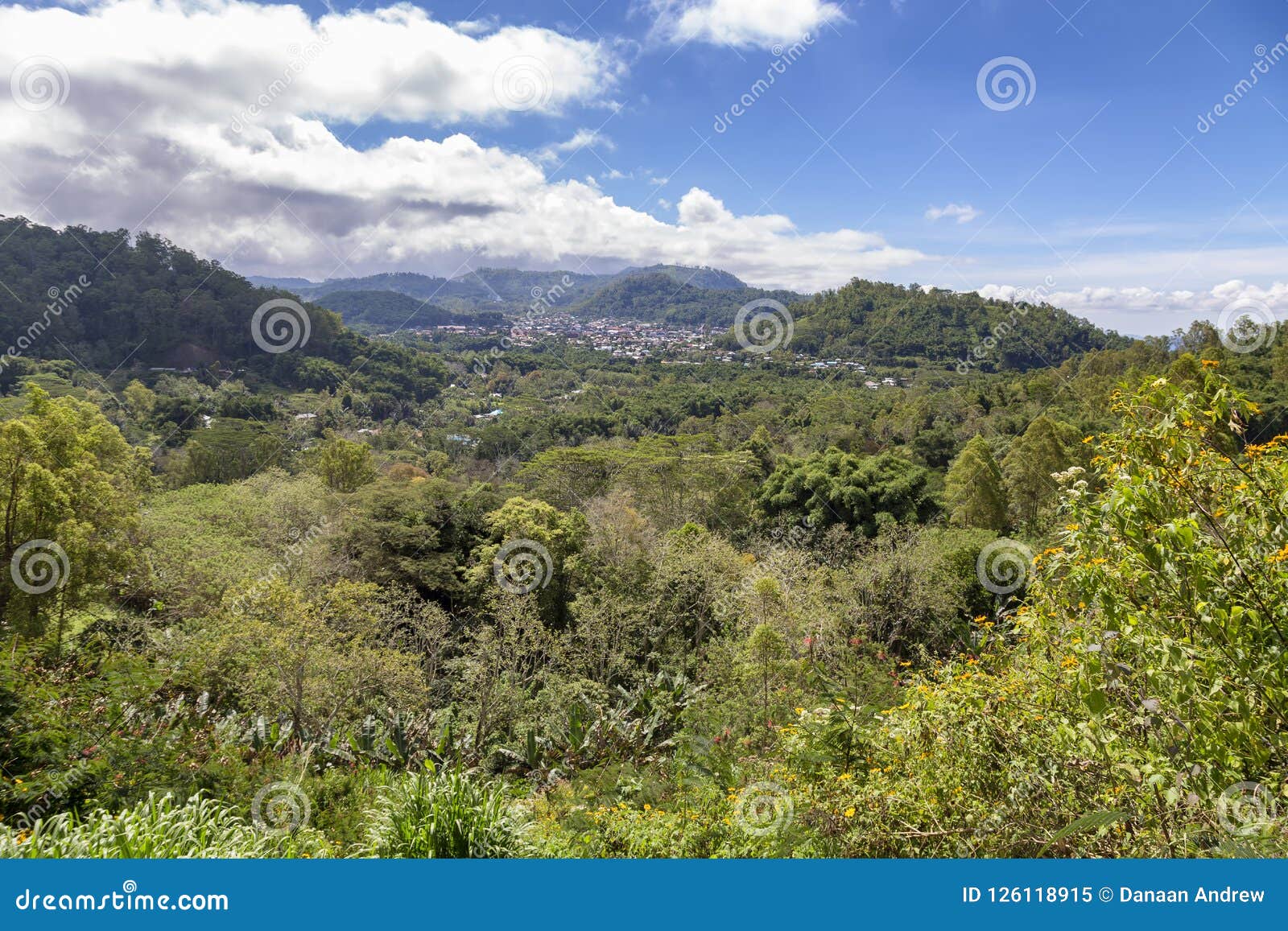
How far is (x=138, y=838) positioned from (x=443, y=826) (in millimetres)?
1809

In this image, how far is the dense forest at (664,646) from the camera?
96.5 inches

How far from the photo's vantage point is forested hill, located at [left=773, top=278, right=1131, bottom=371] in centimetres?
7562

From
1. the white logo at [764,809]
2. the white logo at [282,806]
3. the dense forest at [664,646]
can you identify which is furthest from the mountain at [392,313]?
the white logo at [764,809]

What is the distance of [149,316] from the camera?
5931cm

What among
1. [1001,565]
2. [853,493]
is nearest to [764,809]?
[1001,565]

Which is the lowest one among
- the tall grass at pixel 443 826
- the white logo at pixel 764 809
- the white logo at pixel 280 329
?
the white logo at pixel 764 809

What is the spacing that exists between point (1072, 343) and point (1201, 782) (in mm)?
94909

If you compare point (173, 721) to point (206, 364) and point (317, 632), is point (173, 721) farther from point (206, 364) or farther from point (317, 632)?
point (206, 364)

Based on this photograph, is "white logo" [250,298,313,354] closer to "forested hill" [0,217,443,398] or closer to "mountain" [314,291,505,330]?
"forested hill" [0,217,443,398]

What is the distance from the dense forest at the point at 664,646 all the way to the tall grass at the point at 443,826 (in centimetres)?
3

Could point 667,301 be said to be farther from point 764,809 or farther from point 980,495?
point 764,809

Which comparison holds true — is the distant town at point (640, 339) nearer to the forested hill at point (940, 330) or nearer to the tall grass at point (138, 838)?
the forested hill at point (940, 330)

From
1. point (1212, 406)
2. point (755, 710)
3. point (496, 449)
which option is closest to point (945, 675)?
point (1212, 406)

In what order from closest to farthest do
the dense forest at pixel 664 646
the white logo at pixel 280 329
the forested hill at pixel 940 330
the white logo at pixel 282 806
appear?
the dense forest at pixel 664 646, the white logo at pixel 282 806, the white logo at pixel 280 329, the forested hill at pixel 940 330
